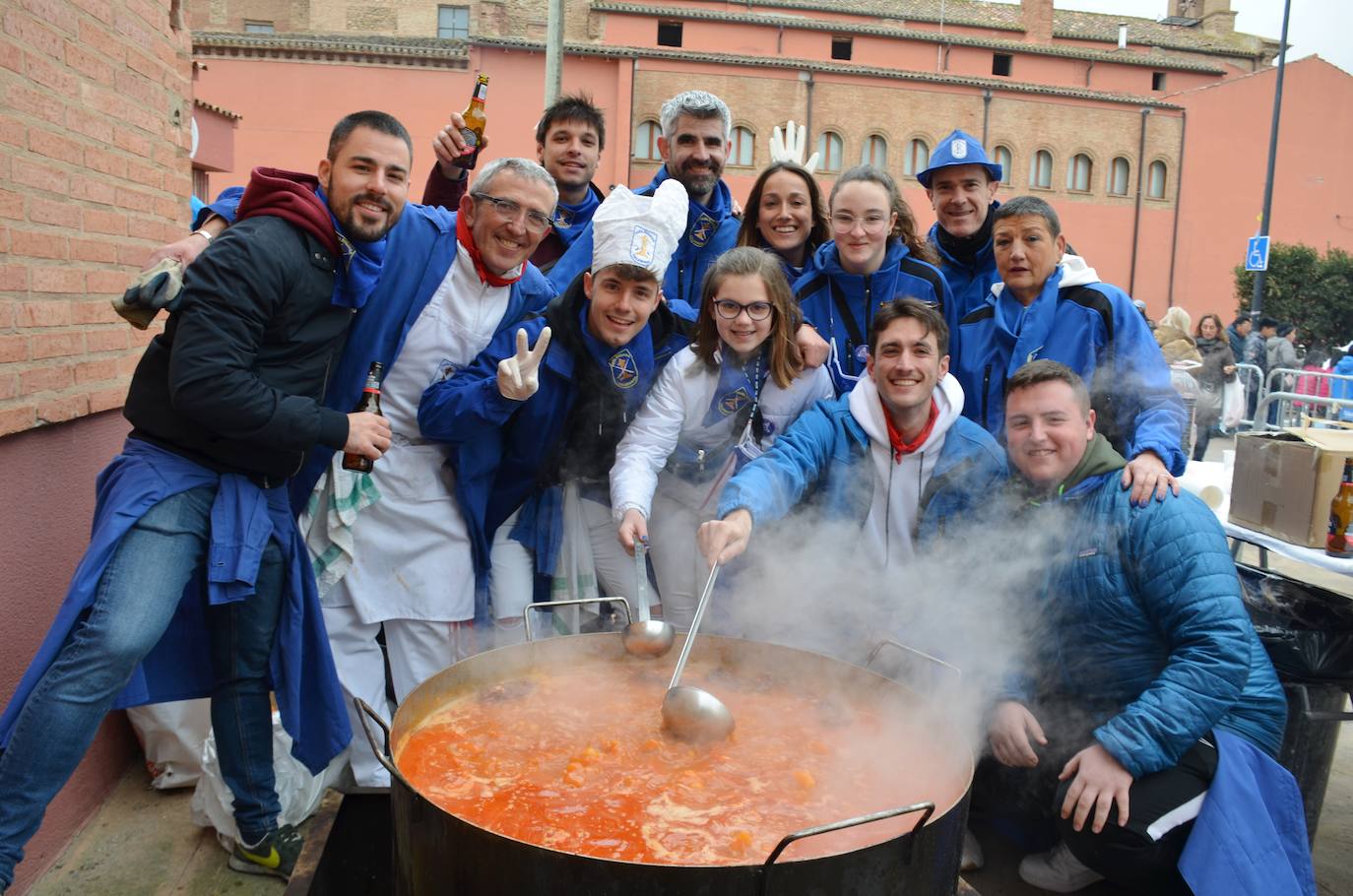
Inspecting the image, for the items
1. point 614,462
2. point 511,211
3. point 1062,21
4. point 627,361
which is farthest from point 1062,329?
point 1062,21

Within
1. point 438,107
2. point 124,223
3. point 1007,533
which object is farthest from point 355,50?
point 1007,533

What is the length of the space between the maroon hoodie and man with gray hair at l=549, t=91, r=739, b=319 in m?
1.55

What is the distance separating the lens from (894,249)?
3.40 metres

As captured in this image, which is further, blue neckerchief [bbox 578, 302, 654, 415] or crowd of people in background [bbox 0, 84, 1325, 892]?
blue neckerchief [bbox 578, 302, 654, 415]

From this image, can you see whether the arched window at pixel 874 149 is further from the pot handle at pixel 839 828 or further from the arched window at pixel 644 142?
the pot handle at pixel 839 828

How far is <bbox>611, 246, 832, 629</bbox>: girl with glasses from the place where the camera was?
2.92m

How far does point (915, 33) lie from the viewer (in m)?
32.3

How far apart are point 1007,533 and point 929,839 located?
151 centimetres

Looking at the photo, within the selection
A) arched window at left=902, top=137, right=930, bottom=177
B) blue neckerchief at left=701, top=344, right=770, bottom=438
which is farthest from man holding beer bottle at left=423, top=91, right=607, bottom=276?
arched window at left=902, top=137, right=930, bottom=177

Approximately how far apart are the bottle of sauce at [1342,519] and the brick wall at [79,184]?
14.0 ft

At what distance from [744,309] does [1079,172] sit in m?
32.9

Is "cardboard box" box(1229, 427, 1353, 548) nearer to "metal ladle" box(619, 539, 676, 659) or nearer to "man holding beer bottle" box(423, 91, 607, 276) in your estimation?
"metal ladle" box(619, 539, 676, 659)

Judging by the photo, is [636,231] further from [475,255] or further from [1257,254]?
[1257,254]

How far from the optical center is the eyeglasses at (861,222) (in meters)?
3.22
